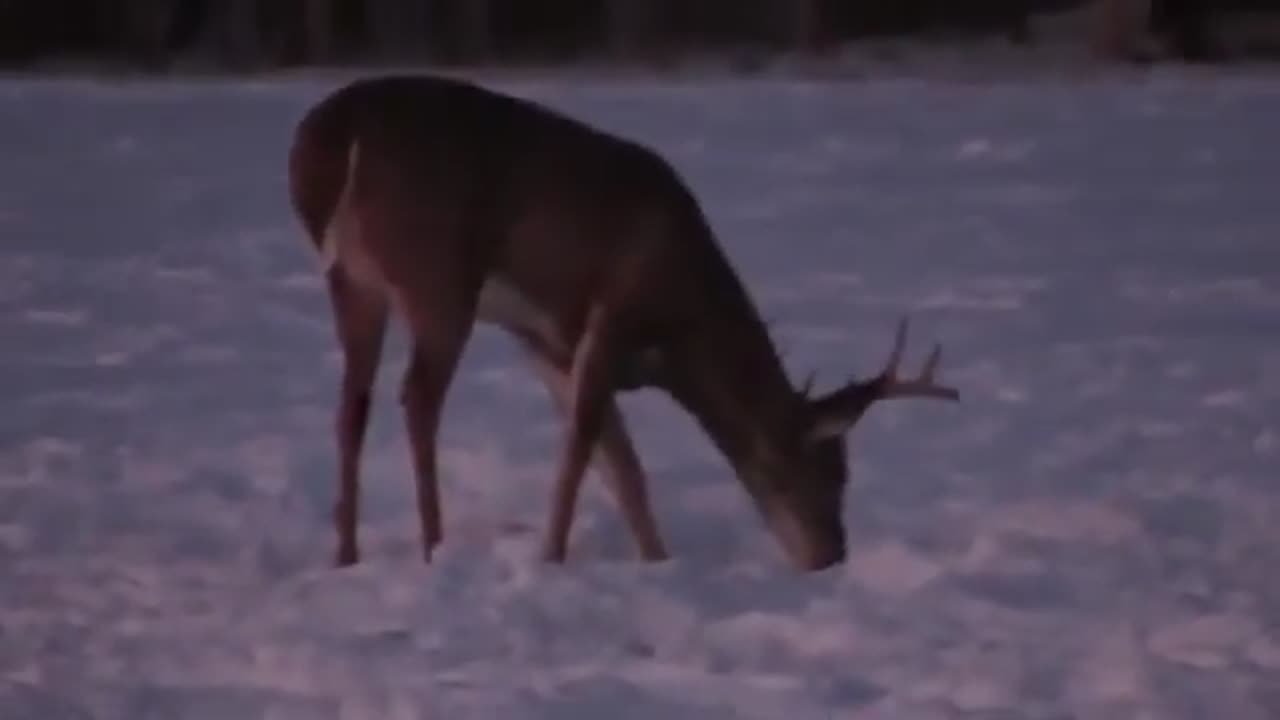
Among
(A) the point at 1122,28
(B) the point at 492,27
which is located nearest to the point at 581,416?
(A) the point at 1122,28

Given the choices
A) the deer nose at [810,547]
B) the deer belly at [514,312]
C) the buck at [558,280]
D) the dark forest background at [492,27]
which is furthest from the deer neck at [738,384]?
the dark forest background at [492,27]

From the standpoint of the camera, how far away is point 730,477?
8375 millimetres

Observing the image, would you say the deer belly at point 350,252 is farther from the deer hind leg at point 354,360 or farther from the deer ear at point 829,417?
the deer ear at point 829,417

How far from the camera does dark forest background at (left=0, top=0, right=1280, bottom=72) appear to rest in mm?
21266

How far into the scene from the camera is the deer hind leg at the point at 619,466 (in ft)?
23.4

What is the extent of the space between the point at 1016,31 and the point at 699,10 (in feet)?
9.33

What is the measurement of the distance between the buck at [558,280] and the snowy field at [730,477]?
282mm

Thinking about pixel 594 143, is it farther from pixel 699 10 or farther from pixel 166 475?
pixel 699 10

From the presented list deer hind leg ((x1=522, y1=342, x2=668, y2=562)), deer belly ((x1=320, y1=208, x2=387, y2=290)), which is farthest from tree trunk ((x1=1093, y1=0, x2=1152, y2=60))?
deer belly ((x1=320, y1=208, x2=387, y2=290))

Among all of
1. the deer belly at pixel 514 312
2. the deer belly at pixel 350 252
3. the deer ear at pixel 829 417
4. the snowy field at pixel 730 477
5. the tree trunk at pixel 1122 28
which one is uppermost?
the deer belly at pixel 350 252

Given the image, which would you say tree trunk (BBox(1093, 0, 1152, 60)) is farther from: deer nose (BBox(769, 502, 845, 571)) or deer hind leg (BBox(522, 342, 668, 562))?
deer nose (BBox(769, 502, 845, 571))

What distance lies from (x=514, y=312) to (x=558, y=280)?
0.19 m

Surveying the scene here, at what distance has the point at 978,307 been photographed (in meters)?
11.9

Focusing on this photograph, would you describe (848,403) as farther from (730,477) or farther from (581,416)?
(730,477)
